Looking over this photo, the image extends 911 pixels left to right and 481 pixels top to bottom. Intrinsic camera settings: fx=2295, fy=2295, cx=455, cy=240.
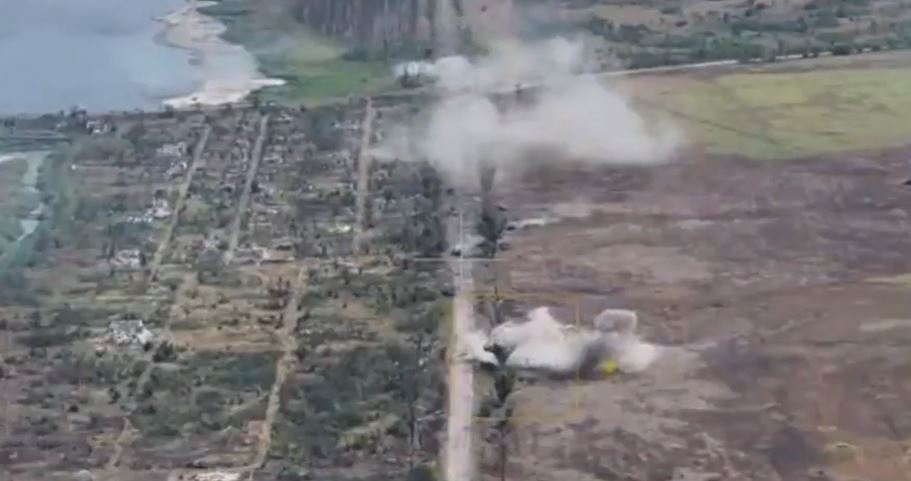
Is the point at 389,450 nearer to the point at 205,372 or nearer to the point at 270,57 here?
the point at 205,372

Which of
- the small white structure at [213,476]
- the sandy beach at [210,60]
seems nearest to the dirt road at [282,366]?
the small white structure at [213,476]

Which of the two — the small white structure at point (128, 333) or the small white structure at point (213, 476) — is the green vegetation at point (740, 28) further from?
the small white structure at point (213, 476)

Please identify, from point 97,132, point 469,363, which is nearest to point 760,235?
point 469,363

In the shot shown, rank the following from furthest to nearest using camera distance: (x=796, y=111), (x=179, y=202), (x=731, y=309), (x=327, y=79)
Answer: (x=327, y=79) < (x=796, y=111) < (x=179, y=202) < (x=731, y=309)

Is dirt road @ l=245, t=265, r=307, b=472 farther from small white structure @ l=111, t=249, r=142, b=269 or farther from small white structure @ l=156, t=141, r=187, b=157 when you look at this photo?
small white structure @ l=156, t=141, r=187, b=157

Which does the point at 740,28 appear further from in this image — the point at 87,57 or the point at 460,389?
the point at 460,389

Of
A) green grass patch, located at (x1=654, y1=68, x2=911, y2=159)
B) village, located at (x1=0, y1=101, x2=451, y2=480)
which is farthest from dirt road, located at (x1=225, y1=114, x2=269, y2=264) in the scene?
green grass patch, located at (x1=654, y1=68, x2=911, y2=159)

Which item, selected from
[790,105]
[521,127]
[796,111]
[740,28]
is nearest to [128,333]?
[521,127]
